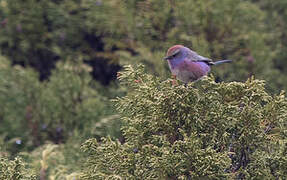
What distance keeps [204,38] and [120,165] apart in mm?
2851

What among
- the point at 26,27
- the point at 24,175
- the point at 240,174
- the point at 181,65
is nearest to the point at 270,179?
the point at 240,174

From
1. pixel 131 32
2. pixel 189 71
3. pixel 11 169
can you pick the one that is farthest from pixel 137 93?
pixel 131 32

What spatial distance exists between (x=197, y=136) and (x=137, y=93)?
415 mm

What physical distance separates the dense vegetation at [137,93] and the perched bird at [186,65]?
0.13 meters

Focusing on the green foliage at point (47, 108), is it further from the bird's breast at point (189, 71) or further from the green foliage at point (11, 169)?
the green foliage at point (11, 169)

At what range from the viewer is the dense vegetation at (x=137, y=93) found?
2174mm

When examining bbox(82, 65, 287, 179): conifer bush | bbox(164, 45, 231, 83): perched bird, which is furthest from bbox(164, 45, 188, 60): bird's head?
bbox(82, 65, 287, 179): conifer bush

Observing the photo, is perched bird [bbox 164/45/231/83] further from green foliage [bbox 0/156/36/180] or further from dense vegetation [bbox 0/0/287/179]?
green foliage [bbox 0/156/36/180]

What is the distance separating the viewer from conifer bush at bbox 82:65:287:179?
81.0 inches

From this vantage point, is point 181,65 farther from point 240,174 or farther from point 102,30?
point 102,30

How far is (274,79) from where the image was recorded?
16.8 feet

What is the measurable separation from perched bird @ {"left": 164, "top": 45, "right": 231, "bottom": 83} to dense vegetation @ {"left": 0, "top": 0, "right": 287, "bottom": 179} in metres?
0.13

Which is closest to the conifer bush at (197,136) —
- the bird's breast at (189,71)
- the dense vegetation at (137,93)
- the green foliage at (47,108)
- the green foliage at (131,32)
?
the dense vegetation at (137,93)

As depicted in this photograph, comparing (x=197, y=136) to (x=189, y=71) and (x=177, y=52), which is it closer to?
(x=189, y=71)
